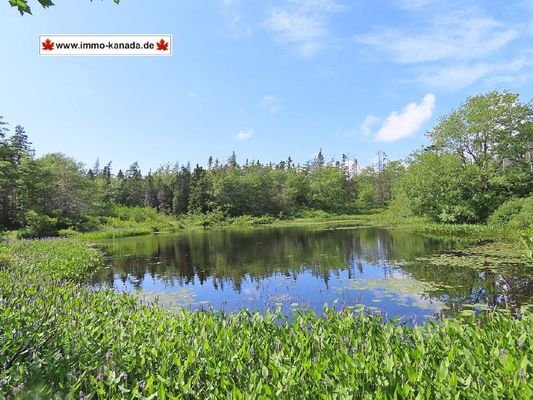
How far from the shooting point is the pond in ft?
30.2

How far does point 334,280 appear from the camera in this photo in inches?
485

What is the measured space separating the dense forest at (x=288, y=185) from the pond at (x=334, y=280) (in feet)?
34.3

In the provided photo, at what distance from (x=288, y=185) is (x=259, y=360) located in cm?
6918

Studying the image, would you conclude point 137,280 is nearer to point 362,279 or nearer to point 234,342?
point 362,279

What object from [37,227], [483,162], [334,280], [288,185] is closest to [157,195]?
[288,185]

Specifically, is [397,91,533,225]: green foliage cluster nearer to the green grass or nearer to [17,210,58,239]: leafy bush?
the green grass

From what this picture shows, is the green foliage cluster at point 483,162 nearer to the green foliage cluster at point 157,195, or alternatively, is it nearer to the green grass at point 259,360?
the green grass at point 259,360

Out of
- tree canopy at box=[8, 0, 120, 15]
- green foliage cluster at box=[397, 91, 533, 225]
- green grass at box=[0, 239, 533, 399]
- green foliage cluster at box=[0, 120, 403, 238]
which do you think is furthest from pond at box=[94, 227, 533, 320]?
green foliage cluster at box=[0, 120, 403, 238]

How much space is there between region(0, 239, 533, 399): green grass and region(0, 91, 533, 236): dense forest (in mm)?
21503

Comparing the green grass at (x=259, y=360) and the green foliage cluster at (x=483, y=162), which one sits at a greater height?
the green foliage cluster at (x=483, y=162)

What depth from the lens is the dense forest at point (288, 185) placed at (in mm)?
27672

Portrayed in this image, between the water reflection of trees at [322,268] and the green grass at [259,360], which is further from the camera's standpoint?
the water reflection of trees at [322,268]

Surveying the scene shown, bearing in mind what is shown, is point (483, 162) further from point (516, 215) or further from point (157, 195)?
point (157, 195)

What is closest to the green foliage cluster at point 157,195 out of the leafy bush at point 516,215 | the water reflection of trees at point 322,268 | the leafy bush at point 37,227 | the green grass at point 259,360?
the leafy bush at point 37,227
